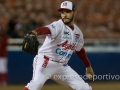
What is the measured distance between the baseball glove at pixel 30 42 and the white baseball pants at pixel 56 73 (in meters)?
0.30

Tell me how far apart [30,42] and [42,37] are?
6875 millimetres

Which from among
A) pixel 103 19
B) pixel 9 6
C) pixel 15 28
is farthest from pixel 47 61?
pixel 103 19

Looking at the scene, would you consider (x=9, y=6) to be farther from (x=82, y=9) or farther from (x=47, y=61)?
(x=47, y=61)

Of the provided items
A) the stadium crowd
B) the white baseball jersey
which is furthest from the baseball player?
the stadium crowd

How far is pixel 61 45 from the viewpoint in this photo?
7.08m

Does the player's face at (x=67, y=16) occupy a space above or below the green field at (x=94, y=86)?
above

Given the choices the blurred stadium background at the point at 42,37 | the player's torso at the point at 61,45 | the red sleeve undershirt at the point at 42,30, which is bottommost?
the blurred stadium background at the point at 42,37

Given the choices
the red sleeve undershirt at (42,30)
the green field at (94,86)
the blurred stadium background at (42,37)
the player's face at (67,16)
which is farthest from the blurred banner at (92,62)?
the red sleeve undershirt at (42,30)

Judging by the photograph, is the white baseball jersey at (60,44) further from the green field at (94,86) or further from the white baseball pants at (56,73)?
the green field at (94,86)

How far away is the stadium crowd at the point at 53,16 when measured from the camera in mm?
13109

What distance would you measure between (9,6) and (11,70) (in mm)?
2754

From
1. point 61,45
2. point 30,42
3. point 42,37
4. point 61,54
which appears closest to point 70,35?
point 61,45

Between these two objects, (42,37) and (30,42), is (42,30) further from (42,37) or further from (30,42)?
(42,37)

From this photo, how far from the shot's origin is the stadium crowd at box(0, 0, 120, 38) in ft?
43.0
